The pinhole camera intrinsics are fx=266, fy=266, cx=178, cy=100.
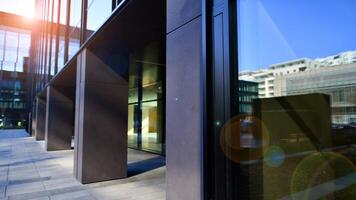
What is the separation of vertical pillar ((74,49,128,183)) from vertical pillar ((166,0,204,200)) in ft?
15.0

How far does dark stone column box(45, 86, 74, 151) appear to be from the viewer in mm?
14680

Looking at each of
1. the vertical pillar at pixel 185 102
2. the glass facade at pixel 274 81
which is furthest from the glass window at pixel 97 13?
the glass facade at pixel 274 81

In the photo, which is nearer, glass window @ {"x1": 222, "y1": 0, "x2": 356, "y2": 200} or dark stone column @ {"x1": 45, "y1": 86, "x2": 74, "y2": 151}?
glass window @ {"x1": 222, "y1": 0, "x2": 356, "y2": 200}

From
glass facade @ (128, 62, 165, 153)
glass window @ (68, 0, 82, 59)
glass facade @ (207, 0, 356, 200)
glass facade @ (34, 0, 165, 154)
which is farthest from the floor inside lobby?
glass facade @ (128, 62, 165, 153)

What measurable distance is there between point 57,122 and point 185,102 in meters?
14.1

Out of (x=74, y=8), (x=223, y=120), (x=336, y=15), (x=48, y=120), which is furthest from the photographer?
(x=48, y=120)

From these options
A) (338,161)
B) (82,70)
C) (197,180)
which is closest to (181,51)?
(197,180)

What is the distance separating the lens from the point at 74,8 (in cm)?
1013

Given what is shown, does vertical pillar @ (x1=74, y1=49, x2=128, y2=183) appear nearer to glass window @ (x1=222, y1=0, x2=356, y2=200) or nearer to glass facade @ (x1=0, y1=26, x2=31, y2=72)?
glass window @ (x1=222, y1=0, x2=356, y2=200)

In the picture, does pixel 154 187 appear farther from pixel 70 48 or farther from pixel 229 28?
pixel 70 48

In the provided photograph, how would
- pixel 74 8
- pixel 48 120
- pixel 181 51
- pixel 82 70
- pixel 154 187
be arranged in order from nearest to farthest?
pixel 181 51 < pixel 154 187 < pixel 82 70 < pixel 74 8 < pixel 48 120

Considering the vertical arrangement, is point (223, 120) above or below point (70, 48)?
below

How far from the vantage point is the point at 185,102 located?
2941mm

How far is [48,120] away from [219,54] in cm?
1480
